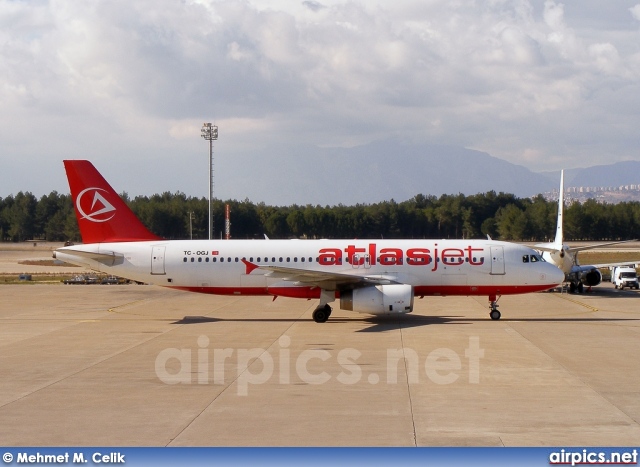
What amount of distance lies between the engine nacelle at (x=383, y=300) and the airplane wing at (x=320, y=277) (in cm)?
76

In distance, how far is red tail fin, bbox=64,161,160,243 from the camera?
35188 mm

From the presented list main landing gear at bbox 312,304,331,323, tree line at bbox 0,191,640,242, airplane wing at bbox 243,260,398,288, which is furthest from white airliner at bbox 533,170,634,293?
tree line at bbox 0,191,640,242

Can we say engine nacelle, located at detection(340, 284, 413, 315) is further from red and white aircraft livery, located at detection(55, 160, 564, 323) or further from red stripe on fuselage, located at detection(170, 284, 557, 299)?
red stripe on fuselage, located at detection(170, 284, 557, 299)

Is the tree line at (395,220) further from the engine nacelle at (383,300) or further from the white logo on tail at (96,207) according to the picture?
the engine nacelle at (383,300)

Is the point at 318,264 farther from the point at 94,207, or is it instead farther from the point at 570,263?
the point at 570,263

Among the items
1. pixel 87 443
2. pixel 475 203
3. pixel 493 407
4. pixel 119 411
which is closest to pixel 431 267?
pixel 493 407

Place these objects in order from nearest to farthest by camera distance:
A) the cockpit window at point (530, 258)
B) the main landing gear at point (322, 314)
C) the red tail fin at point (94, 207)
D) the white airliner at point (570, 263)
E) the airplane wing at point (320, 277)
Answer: the airplane wing at point (320, 277), the main landing gear at point (322, 314), the cockpit window at point (530, 258), the red tail fin at point (94, 207), the white airliner at point (570, 263)

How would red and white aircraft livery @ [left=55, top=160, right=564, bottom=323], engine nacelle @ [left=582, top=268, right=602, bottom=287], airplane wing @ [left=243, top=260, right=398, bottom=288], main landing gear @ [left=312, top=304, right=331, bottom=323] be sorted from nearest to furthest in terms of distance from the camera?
airplane wing @ [left=243, top=260, right=398, bottom=288] < main landing gear @ [left=312, top=304, right=331, bottom=323] < red and white aircraft livery @ [left=55, top=160, right=564, bottom=323] < engine nacelle @ [left=582, top=268, right=602, bottom=287]

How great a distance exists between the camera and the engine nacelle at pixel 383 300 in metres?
31.3

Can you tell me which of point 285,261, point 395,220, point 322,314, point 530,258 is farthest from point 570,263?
point 395,220

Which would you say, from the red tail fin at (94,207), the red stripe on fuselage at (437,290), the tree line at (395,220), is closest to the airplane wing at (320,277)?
→ the red stripe on fuselage at (437,290)

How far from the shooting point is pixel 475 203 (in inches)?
5236

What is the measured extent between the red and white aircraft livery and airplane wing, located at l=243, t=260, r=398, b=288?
Answer: 90mm

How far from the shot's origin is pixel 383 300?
31.3 metres
